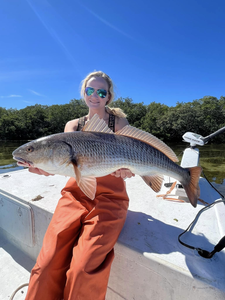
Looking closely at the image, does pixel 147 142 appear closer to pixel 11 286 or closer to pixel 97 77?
pixel 97 77

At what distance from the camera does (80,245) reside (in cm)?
143

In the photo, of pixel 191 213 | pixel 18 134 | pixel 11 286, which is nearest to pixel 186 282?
pixel 191 213

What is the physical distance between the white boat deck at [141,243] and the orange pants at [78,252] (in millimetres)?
238

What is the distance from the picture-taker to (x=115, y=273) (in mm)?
1635

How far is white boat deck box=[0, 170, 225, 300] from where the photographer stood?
131cm

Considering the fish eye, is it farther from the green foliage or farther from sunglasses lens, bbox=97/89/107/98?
the green foliage

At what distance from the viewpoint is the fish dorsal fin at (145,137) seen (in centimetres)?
182

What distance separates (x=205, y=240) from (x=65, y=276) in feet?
4.50

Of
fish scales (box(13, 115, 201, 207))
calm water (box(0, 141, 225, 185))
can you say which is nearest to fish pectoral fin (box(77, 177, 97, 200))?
fish scales (box(13, 115, 201, 207))

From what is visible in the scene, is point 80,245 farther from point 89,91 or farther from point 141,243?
point 89,91

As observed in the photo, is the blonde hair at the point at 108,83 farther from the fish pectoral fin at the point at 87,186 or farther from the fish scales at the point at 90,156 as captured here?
the fish pectoral fin at the point at 87,186

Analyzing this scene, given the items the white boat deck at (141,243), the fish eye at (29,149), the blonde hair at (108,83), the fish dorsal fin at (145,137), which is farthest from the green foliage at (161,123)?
the fish eye at (29,149)

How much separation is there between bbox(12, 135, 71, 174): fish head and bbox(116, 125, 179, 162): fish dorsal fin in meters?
0.60

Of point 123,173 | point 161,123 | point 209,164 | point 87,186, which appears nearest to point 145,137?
point 123,173
